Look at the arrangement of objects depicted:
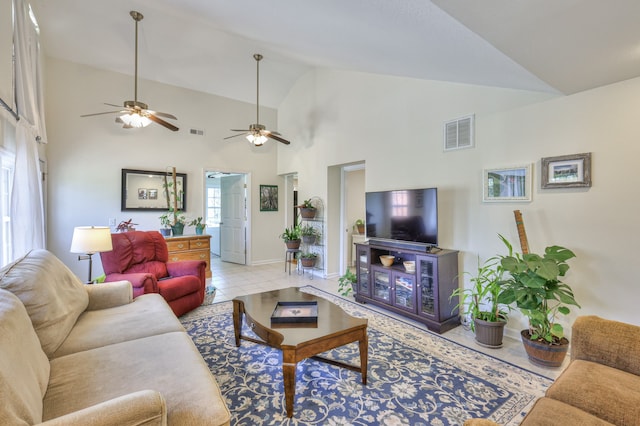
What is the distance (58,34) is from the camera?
4137 mm

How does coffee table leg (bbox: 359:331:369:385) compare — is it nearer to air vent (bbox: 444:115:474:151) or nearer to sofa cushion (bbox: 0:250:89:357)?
sofa cushion (bbox: 0:250:89:357)

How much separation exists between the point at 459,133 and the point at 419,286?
185cm

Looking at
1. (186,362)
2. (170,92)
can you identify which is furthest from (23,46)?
(186,362)

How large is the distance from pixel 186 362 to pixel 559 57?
3.03m

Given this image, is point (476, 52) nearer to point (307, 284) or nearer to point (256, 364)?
point (256, 364)

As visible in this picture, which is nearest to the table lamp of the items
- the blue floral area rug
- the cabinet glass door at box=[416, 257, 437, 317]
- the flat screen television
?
the blue floral area rug

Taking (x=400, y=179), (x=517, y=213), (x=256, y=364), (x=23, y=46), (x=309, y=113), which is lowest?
(x=256, y=364)

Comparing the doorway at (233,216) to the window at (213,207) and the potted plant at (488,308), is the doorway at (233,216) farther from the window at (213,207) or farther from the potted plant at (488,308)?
the potted plant at (488,308)

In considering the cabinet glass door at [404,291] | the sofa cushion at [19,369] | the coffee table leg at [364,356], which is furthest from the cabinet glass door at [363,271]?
the sofa cushion at [19,369]

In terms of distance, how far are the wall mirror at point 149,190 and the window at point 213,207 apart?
2610mm

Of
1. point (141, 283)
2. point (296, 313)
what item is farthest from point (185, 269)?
point (296, 313)

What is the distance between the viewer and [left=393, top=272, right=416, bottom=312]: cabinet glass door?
3.31 meters

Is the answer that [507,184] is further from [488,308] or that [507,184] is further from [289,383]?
[289,383]

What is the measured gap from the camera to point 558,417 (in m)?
1.18
